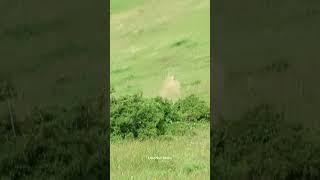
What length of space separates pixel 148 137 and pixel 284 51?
1375 centimetres

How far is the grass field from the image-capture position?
1343 cm

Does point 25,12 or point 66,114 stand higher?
point 25,12

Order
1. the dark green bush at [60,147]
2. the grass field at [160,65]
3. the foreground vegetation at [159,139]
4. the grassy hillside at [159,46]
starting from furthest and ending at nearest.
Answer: the grassy hillside at [159,46]
the grass field at [160,65]
the foreground vegetation at [159,139]
the dark green bush at [60,147]

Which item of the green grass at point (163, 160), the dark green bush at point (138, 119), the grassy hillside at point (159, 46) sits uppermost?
the grassy hillside at point (159, 46)

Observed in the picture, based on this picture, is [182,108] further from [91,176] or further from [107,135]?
[91,176]

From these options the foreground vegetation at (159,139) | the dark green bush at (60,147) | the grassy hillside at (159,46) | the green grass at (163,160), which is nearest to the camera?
the green grass at (163,160)

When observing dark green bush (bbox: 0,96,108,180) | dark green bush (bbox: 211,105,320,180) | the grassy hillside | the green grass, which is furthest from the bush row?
the grassy hillside

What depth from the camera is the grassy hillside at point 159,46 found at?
32.1m

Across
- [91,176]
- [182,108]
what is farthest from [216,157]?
[182,108]

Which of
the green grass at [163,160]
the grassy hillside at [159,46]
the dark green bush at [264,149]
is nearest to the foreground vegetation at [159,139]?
the green grass at [163,160]

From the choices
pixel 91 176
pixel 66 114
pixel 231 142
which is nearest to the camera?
pixel 91 176

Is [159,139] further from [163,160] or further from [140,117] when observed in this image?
[163,160]

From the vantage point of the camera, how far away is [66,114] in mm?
17094

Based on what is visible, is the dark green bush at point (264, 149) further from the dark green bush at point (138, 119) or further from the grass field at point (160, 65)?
the dark green bush at point (138, 119)
